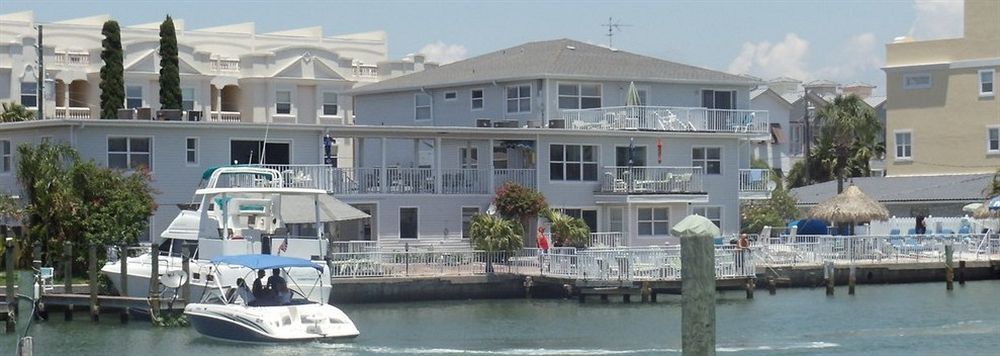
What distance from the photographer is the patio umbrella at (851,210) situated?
66.0 metres

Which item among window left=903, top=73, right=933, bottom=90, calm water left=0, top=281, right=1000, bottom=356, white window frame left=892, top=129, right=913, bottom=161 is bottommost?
calm water left=0, top=281, right=1000, bottom=356

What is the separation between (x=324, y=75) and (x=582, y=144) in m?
34.7

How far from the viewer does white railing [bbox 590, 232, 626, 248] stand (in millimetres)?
60750

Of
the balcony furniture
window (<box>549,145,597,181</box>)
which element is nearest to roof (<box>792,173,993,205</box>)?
window (<box>549,145,597,181</box>)

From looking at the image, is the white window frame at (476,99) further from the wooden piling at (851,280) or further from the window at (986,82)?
the window at (986,82)

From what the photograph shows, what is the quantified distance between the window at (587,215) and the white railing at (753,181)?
7404 mm

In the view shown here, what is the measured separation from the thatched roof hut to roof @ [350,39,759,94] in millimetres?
5642

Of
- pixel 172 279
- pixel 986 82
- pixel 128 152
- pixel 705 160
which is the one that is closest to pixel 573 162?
pixel 705 160

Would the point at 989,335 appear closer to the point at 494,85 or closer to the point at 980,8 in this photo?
the point at 494,85

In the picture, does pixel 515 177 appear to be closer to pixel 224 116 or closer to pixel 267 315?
pixel 267 315

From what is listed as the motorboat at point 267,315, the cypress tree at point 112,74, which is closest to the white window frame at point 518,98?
the cypress tree at point 112,74

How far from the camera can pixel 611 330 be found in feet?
149

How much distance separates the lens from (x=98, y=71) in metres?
88.6

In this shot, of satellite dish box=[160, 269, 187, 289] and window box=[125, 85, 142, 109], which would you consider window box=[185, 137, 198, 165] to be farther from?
window box=[125, 85, 142, 109]
